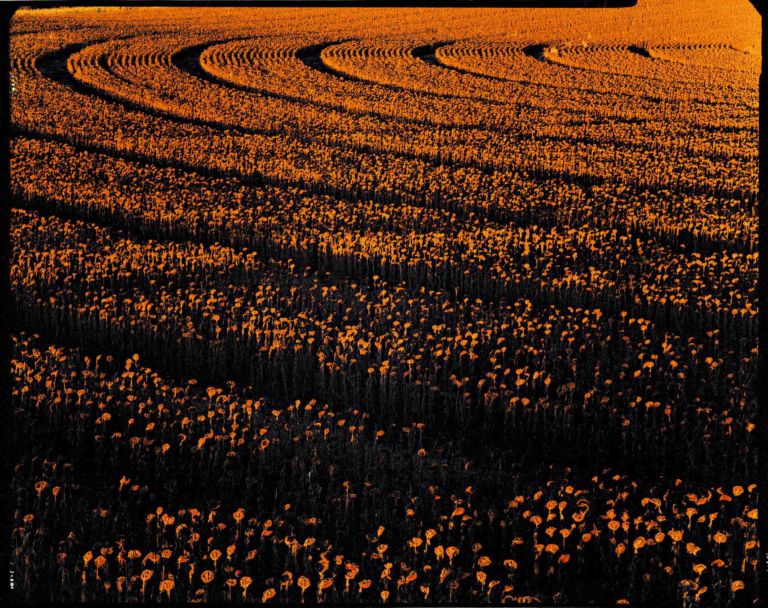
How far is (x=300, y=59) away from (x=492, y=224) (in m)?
24.1

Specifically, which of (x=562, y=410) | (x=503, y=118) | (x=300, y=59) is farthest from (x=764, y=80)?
(x=300, y=59)

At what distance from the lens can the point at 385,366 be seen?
23.1ft

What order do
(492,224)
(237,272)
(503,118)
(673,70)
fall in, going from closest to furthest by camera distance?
(237,272)
(492,224)
(503,118)
(673,70)

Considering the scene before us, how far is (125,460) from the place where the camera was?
6.16 metres

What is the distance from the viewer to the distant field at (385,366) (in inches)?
199

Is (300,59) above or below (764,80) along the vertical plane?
below

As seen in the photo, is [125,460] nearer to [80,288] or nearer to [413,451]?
[413,451]

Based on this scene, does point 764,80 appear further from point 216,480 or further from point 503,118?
point 503,118

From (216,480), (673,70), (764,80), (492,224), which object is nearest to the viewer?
(764,80)

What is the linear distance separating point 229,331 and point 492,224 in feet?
16.2

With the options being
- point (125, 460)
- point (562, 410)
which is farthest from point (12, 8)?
point (562, 410)

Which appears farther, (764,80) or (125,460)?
(125,460)

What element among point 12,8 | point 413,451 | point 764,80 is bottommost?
point 413,451

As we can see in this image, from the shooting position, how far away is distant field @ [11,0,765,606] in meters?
5.05
